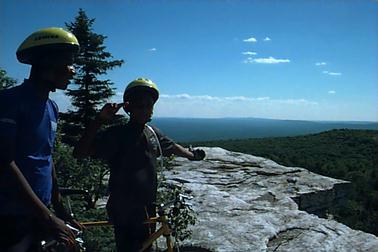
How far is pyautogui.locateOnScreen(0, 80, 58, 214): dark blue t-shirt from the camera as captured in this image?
186 cm

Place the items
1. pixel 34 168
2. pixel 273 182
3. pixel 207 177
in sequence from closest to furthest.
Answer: pixel 34 168 < pixel 207 177 < pixel 273 182

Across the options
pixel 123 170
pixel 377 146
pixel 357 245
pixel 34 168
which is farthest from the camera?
pixel 377 146

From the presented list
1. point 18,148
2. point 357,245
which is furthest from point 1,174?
point 357,245

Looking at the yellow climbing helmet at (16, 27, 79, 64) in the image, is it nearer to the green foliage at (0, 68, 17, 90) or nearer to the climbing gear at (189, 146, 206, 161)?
the climbing gear at (189, 146, 206, 161)

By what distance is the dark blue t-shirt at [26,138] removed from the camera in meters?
1.86

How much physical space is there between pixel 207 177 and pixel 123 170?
631 centimetres

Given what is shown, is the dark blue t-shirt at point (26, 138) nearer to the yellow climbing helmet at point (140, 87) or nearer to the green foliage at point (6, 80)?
the yellow climbing helmet at point (140, 87)

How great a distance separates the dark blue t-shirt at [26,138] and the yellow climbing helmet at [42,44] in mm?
169

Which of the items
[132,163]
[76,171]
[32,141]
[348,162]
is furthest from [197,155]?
[348,162]

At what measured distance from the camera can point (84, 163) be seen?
18.4 ft

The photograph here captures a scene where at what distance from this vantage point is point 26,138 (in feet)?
6.47

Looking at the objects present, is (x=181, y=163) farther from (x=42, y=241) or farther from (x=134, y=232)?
(x=42, y=241)

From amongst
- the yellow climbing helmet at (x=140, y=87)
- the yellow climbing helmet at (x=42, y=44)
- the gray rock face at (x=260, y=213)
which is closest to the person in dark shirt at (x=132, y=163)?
the yellow climbing helmet at (x=140, y=87)

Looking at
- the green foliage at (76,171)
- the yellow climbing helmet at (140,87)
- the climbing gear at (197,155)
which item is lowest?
the green foliage at (76,171)
